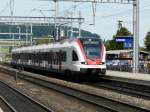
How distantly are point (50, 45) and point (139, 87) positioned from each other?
15336 mm

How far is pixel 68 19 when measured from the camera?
2717 inches

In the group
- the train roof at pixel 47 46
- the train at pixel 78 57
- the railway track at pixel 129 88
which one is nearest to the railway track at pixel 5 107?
the railway track at pixel 129 88

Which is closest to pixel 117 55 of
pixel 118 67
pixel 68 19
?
pixel 68 19

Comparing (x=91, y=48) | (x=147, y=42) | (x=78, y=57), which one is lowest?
(x=78, y=57)

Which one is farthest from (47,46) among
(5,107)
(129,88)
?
(5,107)

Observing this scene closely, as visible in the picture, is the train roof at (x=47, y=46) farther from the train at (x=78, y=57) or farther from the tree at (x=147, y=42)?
the tree at (x=147, y=42)

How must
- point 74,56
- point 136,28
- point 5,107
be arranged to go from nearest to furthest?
point 5,107 < point 74,56 < point 136,28

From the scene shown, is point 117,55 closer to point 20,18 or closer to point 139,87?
point 20,18

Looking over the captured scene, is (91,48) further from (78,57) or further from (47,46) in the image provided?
(47,46)

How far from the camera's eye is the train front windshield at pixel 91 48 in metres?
32.2

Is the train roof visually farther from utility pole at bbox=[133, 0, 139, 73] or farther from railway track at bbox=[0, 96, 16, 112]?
railway track at bbox=[0, 96, 16, 112]

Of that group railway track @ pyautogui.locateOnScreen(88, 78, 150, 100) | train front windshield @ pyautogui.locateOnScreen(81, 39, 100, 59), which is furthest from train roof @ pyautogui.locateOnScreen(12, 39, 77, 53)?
railway track @ pyautogui.locateOnScreen(88, 78, 150, 100)

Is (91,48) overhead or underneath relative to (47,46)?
underneath

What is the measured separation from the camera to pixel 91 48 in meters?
32.4
